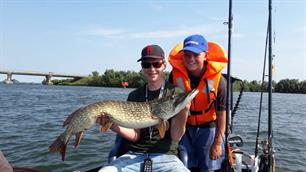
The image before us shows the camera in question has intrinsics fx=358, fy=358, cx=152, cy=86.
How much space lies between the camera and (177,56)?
15.6 ft

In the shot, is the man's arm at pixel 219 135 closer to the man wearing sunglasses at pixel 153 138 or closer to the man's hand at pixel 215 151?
the man's hand at pixel 215 151

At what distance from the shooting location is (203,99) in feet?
15.0

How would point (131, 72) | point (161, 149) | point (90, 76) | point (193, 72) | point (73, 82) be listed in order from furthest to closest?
point (73, 82)
point (90, 76)
point (131, 72)
point (193, 72)
point (161, 149)

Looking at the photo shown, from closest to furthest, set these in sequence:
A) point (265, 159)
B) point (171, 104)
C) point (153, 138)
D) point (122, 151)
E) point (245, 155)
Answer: point (171, 104) → point (153, 138) → point (122, 151) → point (265, 159) → point (245, 155)

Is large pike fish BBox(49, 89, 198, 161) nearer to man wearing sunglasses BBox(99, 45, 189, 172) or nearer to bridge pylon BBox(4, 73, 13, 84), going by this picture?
man wearing sunglasses BBox(99, 45, 189, 172)

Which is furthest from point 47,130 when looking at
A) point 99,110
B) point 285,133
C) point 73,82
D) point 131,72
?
point 73,82

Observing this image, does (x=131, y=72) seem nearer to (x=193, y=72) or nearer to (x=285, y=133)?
(x=285, y=133)

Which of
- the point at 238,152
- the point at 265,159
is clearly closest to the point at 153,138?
the point at 265,159

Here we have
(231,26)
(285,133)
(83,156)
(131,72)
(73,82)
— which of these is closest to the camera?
(231,26)

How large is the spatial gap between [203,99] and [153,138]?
83 cm

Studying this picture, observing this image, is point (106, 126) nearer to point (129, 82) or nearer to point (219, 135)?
point (219, 135)

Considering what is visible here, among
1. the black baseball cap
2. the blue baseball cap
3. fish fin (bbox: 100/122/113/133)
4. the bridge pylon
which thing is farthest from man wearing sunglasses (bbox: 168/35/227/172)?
the bridge pylon

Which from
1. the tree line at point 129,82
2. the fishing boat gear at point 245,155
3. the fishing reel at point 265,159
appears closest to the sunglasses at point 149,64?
the fishing boat gear at point 245,155

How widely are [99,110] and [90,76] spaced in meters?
82.5
